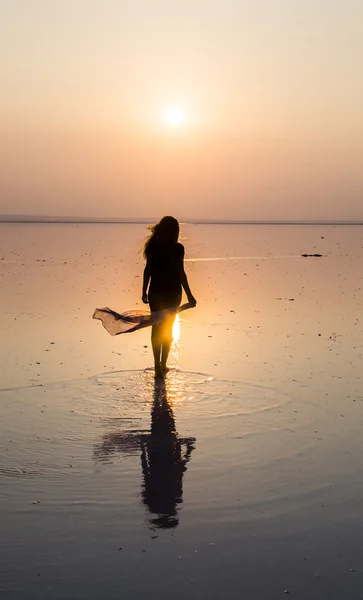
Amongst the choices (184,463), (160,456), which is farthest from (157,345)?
(184,463)

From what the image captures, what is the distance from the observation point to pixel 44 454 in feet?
23.6

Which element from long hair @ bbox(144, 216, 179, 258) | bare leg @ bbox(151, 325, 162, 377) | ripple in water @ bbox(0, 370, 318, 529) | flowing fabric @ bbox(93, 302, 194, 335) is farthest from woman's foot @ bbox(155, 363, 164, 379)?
long hair @ bbox(144, 216, 179, 258)

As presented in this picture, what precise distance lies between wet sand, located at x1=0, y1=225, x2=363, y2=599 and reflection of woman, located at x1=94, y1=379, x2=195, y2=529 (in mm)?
17

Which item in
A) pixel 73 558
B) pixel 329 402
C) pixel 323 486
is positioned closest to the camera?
pixel 73 558

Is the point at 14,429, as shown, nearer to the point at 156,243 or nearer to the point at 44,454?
the point at 44,454

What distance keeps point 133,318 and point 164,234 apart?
1204 mm

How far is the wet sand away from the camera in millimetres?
4887

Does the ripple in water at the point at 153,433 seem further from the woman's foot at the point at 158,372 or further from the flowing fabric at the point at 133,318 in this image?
the flowing fabric at the point at 133,318

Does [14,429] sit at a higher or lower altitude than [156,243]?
lower

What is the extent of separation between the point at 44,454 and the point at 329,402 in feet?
10.9

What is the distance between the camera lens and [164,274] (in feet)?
37.0

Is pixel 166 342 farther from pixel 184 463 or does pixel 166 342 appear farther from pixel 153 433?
pixel 184 463

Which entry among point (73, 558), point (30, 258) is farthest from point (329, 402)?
point (30, 258)

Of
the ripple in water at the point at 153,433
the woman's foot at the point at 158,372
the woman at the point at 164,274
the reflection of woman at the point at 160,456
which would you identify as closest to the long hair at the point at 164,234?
the woman at the point at 164,274
